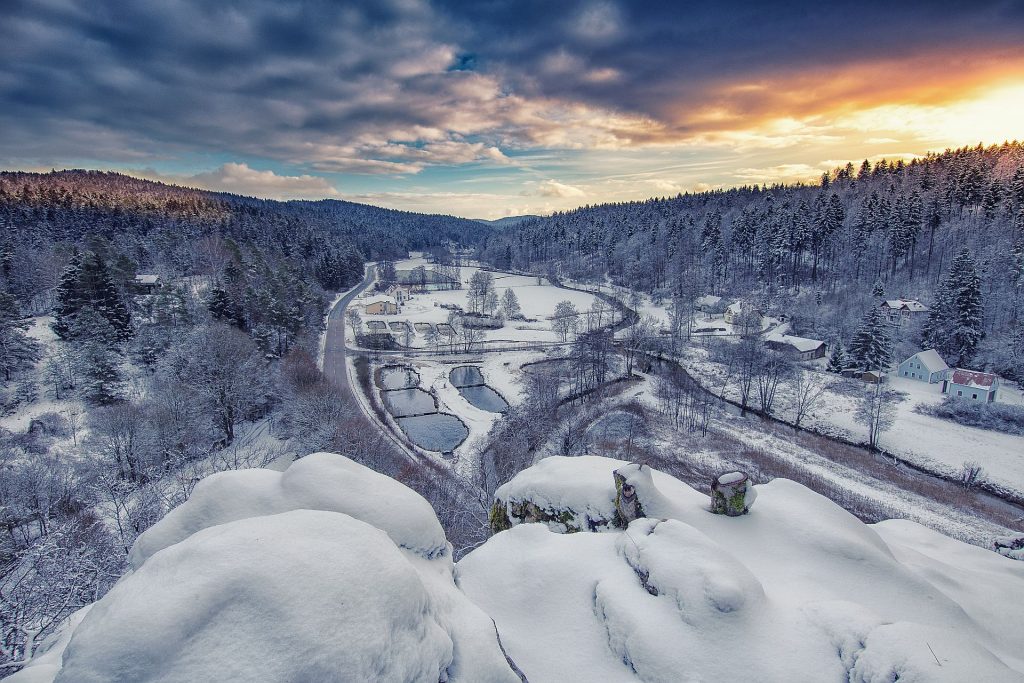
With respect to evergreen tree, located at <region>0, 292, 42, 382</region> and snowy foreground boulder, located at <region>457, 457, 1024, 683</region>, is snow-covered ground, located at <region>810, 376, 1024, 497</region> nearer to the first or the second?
snowy foreground boulder, located at <region>457, 457, 1024, 683</region>

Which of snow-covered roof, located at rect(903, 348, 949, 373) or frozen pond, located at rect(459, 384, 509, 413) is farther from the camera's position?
frozen pond, located at rect(459, 384, 509, 413)

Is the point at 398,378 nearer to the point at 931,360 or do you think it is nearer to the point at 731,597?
the point at 731,597

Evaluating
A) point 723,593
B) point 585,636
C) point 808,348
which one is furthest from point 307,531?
point 808,348

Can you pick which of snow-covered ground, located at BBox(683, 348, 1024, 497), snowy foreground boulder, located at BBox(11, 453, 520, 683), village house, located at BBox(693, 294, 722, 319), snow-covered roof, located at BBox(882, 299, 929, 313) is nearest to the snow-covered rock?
snowy foreground boulder, located at BBox(11, 453, 520, 683)

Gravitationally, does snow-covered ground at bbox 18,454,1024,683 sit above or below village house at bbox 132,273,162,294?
below

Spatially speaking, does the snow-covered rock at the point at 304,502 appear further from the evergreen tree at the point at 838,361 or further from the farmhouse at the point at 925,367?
the farmhouse at the point at 925,367

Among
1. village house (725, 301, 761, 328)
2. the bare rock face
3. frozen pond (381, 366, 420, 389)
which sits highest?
the bare rock face
